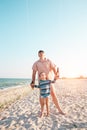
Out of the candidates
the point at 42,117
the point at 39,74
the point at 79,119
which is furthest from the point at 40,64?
the point at 79,119

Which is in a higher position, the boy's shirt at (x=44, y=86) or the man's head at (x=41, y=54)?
the man's head at (x=41, y=54)

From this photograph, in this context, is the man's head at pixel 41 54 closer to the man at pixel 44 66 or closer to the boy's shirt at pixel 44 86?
the man at pixel 44 66

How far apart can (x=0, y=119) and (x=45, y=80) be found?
1918 millimetres

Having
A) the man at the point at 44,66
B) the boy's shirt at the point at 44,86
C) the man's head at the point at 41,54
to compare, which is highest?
the man's head at the point at 41,54

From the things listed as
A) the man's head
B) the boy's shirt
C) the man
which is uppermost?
the man's head

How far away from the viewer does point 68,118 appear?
605 centimetres

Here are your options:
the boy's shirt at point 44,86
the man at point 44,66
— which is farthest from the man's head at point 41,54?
the boy's shirt at point 44,86

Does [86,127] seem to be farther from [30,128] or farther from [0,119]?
[0,119]

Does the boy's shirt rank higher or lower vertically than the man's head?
lower

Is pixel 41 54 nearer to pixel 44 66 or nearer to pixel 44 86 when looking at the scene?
pixel 44 66

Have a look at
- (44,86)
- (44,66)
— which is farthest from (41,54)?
(44,86)

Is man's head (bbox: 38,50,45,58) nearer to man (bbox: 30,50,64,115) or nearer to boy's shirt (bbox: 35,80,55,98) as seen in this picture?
man (bbox: 30,50,64,115)

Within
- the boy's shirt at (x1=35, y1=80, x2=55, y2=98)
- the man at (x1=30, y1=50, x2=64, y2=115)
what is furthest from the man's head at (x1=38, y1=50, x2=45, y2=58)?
the boy's shirt at (x1=35, y1=80, x2=55, y2=98)

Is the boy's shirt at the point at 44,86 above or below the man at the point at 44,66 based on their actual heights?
below
